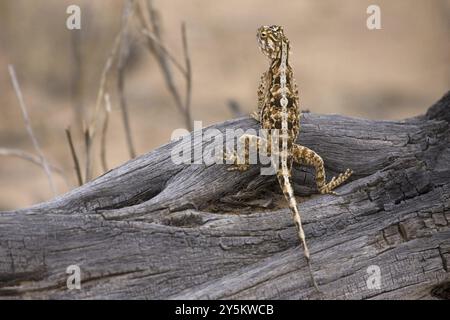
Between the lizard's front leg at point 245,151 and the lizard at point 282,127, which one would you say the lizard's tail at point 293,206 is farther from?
the lizard's front leg at point 245,151

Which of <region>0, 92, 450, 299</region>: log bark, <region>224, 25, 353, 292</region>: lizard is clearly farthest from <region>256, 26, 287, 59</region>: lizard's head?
<region>0, 92, 450, 299</region>: log bark

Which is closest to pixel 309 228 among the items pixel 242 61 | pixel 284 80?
pixel 284 80

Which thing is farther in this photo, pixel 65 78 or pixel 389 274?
pixel 65 78

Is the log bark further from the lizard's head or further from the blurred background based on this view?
the blurred background

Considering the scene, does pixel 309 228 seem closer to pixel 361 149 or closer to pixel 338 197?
pixel 338 197

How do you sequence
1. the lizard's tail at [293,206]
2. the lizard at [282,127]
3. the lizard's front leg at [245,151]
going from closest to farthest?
the lizard's tail at [293,206], the lizard at [282,127], the lizard's front leg at [245,151]

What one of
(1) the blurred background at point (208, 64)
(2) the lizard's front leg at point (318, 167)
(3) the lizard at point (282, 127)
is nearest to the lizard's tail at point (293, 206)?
(3) the lizard at point (282, 127)
